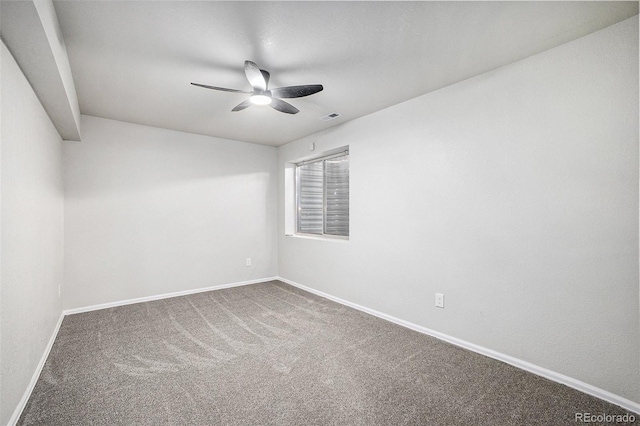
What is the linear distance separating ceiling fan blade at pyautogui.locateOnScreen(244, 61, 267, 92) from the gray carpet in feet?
7.30

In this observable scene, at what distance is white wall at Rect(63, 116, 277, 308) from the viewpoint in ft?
11.3

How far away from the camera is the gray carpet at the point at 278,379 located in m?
1.68

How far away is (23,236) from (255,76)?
1.91 meters

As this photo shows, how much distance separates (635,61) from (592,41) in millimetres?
284

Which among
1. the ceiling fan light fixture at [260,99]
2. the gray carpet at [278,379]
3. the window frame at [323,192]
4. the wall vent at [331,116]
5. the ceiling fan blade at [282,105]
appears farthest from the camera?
the window frame at [323,192]

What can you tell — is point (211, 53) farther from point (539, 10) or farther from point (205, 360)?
point (205, 360)

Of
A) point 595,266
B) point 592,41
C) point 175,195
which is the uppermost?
point 592,41

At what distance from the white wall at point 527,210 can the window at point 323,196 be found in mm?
892

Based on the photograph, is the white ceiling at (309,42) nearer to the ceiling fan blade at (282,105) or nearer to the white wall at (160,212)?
the ceiling fan blade at (282,105)

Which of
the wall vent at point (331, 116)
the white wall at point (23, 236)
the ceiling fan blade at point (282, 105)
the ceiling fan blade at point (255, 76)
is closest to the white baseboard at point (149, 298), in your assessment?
the white wall at point (23, 236)

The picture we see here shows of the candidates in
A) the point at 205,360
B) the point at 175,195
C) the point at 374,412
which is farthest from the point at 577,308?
the point at 175,195

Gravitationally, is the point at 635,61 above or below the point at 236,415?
above

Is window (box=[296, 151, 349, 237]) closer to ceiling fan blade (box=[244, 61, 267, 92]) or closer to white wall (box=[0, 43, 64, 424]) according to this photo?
ceiling fan blade (box=[244, 61, 267, 92])

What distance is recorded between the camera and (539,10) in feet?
5.43
